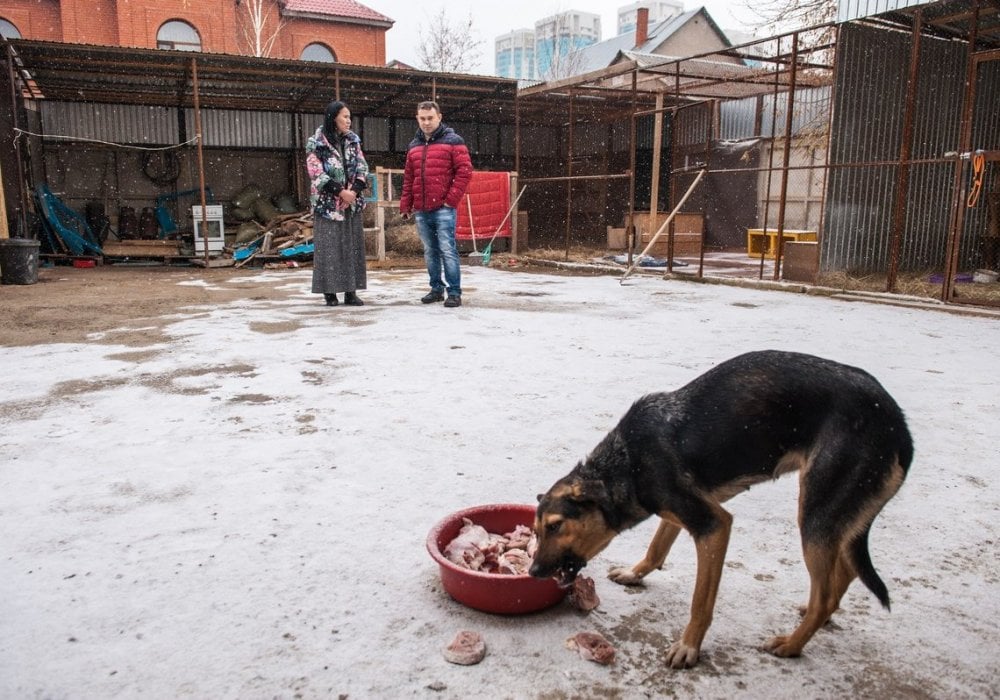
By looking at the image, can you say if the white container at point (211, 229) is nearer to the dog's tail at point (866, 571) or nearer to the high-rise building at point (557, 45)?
the dog's tail at point (866, 571)

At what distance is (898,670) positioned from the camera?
1.88 meters

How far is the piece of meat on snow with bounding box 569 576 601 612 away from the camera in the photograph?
2137 millimetres

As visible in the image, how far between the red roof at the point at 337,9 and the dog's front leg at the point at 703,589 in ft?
102

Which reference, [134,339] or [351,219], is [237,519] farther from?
[351,219]

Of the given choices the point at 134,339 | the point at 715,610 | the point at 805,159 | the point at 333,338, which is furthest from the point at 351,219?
the point at 805,159

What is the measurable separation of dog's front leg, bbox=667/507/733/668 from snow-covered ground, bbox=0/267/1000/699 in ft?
0.16

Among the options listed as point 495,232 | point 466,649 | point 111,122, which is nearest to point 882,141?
point 495,232

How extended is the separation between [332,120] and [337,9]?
2540 cm

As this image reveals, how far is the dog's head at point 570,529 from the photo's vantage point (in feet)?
6.32

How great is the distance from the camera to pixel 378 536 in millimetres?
2604

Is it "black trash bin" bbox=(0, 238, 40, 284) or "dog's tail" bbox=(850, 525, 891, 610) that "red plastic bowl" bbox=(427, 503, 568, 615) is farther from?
Answer: "black trash bin" bbox=(0, 238, 40, 284)

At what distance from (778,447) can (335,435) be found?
2.38 meters

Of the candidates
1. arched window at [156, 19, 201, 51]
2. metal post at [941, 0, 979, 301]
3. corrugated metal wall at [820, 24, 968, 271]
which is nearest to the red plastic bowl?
metal post at [941, 0, 979, 301]

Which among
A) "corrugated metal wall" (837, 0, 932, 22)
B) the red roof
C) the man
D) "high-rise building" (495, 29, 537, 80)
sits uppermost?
"high-rise building" (495, 29, 537, 80)
